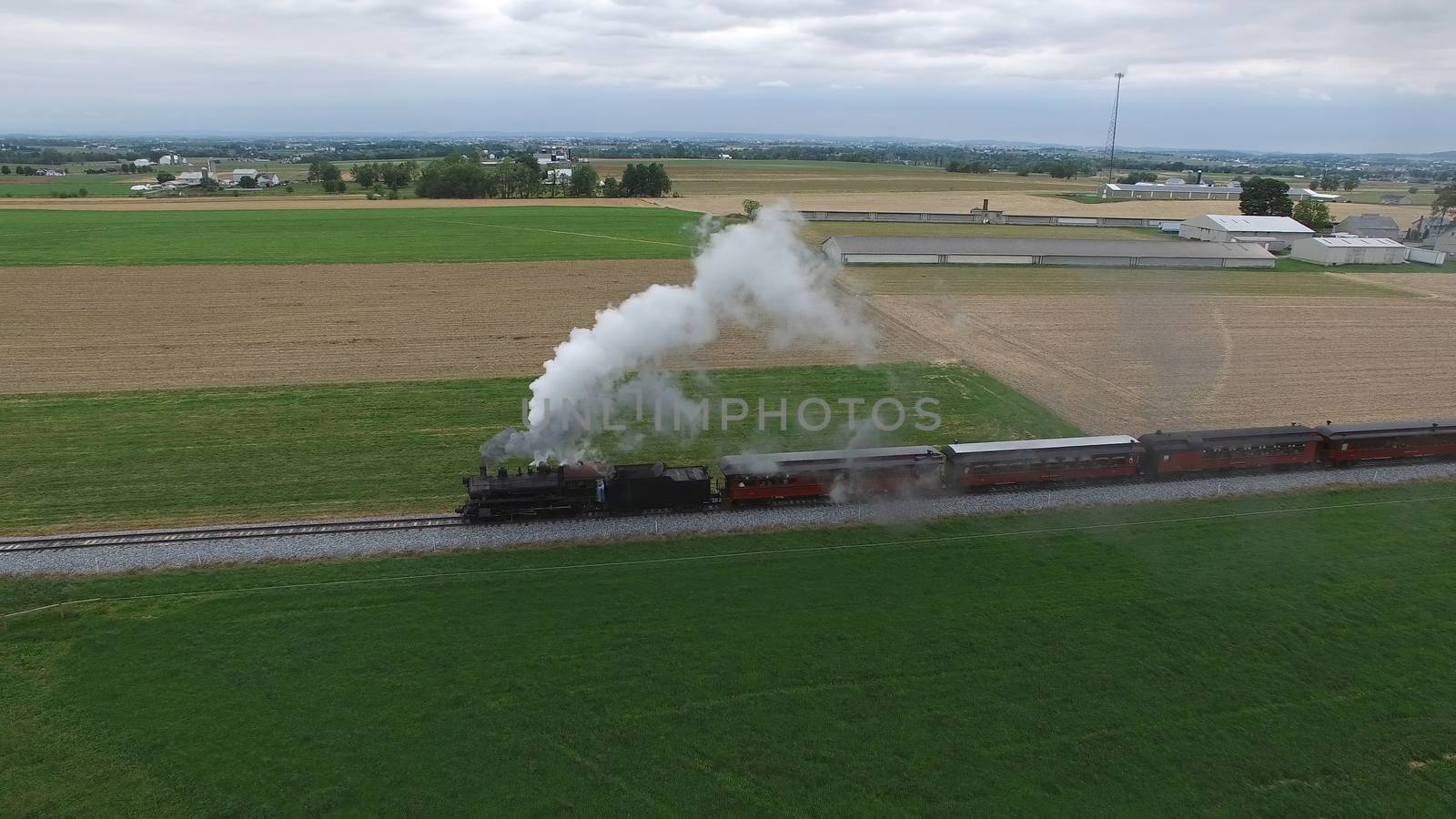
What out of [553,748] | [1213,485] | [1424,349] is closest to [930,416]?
[1213,485]

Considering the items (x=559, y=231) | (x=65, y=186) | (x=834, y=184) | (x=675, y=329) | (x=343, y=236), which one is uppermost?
(x=834, y=184)

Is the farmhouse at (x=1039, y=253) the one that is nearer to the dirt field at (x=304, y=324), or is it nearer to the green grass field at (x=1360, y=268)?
the green grass field at (x=1360, y=268)

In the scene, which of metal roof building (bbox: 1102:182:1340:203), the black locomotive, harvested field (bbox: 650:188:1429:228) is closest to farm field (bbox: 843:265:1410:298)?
the black locomotive

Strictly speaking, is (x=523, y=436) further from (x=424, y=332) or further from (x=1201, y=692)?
(x=424, y=332)

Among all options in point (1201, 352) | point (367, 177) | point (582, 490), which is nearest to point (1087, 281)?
point (1201, 352)

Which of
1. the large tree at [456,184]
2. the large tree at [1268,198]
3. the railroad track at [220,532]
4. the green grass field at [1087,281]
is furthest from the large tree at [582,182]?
the railroad track at [220,532]

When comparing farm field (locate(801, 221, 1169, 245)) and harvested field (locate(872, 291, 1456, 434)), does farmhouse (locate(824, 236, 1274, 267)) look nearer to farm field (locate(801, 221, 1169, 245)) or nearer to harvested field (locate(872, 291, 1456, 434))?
harvested field (locate(872, 291, 1456, 434))

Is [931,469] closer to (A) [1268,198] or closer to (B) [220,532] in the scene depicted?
(B) [220,532]
